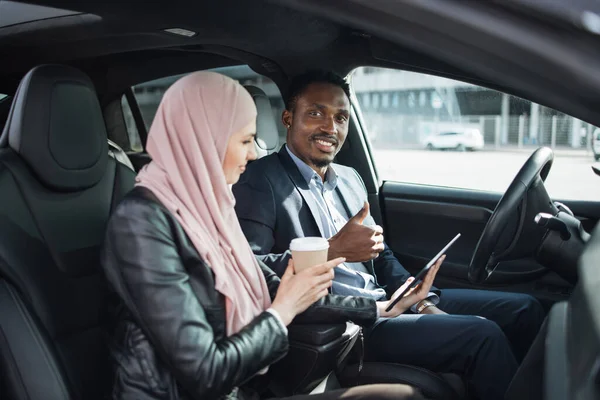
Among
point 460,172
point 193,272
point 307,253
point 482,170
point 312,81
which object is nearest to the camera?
point 193,272

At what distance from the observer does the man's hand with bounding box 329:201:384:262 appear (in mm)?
1912

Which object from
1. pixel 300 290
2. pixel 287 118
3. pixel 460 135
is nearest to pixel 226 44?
pixel 287 118

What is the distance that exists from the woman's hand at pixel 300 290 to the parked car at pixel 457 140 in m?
1.43

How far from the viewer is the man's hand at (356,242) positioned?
191 cm

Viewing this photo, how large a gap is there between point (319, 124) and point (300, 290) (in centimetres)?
104

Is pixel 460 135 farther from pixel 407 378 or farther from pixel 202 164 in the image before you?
pixel 202 164

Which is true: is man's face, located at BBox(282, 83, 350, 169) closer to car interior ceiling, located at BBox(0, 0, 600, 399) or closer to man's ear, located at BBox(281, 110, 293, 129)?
man's ear, located at BBox(281, 110, 293, 129)

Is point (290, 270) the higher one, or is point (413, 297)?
point (290, 270)

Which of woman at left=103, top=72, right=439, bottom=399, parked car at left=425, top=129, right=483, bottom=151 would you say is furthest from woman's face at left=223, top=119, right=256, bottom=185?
parked car at left=425, top=129, right=483, bottom=151

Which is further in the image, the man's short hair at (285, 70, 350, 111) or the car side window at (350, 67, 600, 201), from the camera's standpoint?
the man's short hair at (285, 70, 350, 111)

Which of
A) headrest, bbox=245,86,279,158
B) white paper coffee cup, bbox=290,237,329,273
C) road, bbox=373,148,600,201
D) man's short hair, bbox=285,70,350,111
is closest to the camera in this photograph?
white paper coffee cup, bbox=290,237,329,273

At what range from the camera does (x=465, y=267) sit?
105 inches

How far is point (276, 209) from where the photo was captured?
2.07 metres

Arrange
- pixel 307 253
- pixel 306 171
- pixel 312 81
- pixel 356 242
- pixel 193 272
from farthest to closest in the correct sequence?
1. pixel 312 81
2. pixel 306 171
3. pixel 356 242
4. pixel 307 253
5. pixel 193 272
